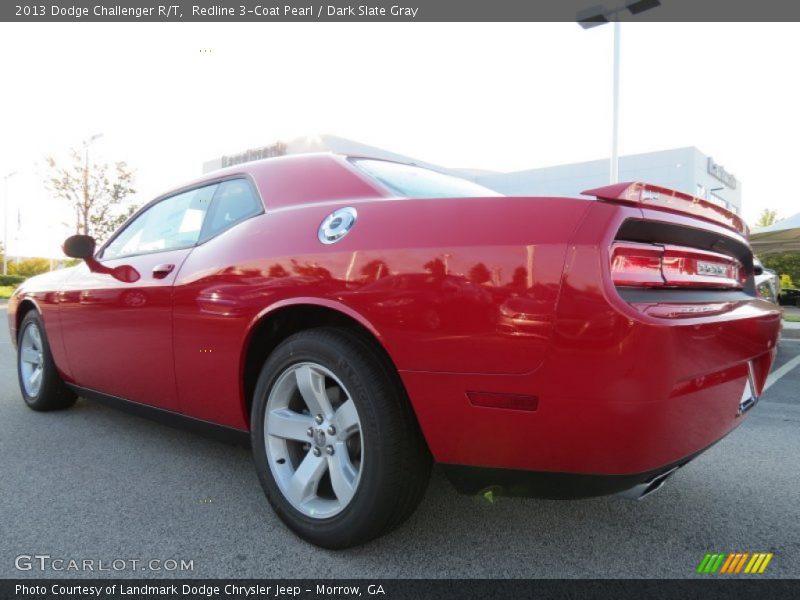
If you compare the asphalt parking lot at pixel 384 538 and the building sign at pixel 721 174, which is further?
the building sign at pixel 721 174

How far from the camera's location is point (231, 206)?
2.64m

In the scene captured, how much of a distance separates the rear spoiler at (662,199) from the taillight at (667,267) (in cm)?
13

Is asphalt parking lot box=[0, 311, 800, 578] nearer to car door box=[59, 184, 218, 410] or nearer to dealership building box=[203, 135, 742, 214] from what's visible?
car door box=[59, 184, 218, 410]

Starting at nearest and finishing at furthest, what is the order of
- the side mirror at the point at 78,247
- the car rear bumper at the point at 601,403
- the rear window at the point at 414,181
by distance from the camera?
the car rear bumper at the point at 601,403 → the rear window at the point at 414,181 → the side mirror at the point at 78,247

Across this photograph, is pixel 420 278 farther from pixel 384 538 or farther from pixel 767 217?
pixel 767 217

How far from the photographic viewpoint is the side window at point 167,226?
2834mm

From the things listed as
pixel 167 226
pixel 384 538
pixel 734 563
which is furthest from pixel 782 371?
pixel 167 226

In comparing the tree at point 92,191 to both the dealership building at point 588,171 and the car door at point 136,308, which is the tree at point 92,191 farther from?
the car door at point 136,308

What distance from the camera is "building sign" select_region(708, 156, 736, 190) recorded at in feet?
107

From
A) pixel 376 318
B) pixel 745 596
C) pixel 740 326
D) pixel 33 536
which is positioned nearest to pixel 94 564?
pixel 33 536

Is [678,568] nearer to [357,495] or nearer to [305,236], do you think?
[357,495]

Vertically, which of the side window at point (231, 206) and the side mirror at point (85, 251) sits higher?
the side window at point (231, 206)

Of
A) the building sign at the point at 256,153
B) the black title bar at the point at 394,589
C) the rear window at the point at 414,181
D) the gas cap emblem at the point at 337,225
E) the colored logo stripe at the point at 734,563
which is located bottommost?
the colored logo stripe at the point at 734,563

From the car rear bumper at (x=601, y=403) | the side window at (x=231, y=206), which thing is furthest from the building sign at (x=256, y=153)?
the car rear bumper at (x=601, y=403)
